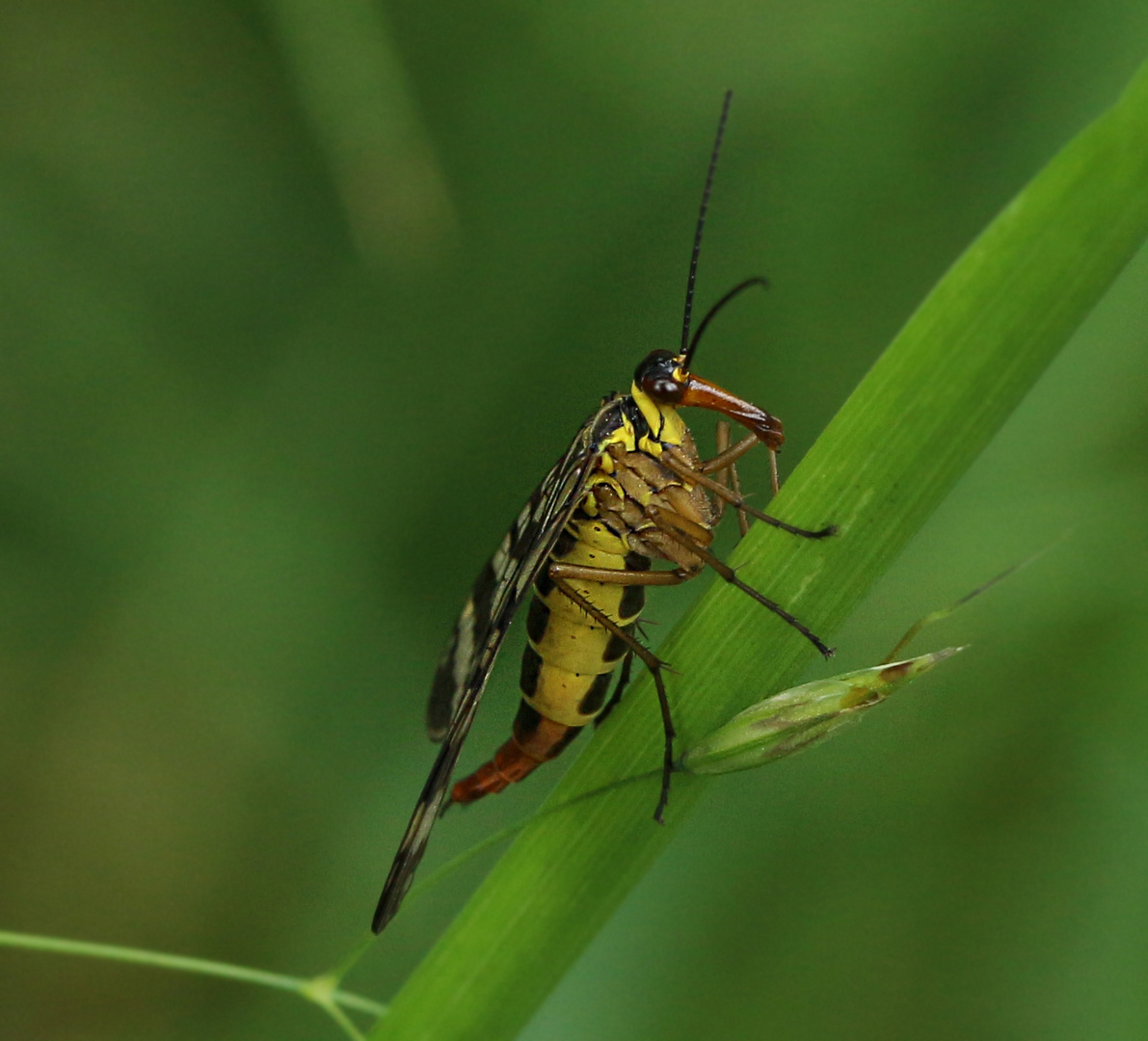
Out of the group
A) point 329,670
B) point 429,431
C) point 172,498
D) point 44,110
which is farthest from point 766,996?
point 44,110

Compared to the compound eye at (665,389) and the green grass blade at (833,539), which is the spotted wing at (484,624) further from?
the green grass blade at (833,539)

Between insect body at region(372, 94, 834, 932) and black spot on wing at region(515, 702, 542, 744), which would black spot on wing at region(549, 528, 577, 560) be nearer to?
insect body at region(372, 94, 834, 932)

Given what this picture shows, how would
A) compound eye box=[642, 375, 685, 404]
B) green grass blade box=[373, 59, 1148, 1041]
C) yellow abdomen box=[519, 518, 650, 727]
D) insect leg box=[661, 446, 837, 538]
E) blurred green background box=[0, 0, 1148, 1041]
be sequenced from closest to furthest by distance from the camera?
green grass blade box=[373, 59, 1148, 1041], insect leg box=[661, 446, 837, 538], compound eye box=[642, 375, 685, 404], yellow abdomen box=[519, 518, 650, 727], blurred green background box=[0, 0, 1148, 1041]

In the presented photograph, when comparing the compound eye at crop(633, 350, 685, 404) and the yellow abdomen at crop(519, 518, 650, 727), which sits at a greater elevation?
the compound eye at crop(633, 350, 685, 404)

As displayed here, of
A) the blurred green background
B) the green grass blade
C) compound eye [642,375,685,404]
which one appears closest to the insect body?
compound eye [642,375,685,404]

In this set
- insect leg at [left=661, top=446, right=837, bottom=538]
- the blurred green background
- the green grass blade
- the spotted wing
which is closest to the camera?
the green grass blade

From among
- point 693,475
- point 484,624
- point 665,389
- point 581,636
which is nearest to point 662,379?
point 665,389

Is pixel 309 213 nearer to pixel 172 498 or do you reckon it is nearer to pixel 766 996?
pixel 172 498
